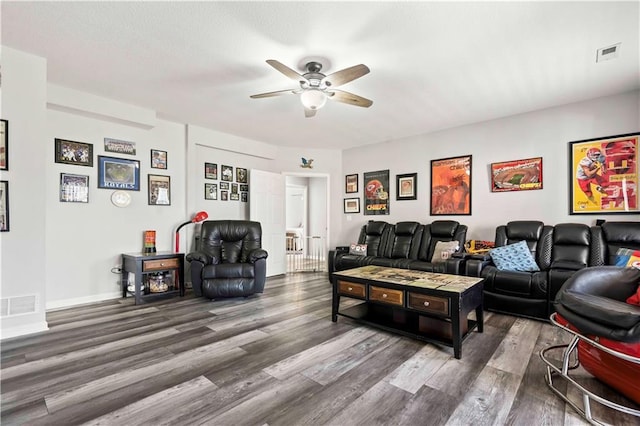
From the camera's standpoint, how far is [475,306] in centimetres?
275

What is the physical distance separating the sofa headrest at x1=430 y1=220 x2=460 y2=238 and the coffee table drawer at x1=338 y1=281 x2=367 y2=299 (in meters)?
2.25

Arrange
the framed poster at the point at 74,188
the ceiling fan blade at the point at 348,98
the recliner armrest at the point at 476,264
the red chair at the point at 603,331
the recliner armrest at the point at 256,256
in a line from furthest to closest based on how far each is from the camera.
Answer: the recliner armrest at the point at 256,256 < the framed poster at the point at 74,188 < the recliner armrest at the point at 476,264 < the ceiling fan blade at the point at 348,98 < the red chair at the point at 603,331

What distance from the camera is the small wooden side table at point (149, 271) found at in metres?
3.86

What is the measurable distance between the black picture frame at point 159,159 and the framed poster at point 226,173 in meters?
0.95

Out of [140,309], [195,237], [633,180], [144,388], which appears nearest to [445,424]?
[144,388]

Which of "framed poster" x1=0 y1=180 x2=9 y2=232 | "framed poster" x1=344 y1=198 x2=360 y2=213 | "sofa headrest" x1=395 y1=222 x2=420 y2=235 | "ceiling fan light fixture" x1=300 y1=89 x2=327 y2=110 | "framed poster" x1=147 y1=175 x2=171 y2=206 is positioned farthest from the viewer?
"framed poster" x1=344 y1=198 x2=360 y2=213

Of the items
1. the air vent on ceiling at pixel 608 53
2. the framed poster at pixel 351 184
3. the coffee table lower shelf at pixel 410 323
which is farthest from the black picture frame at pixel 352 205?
the air vent on ceiling at pixel 608 53

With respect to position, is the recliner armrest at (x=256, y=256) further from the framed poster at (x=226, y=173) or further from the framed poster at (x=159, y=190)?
the framed poster at (x=226, y=173)

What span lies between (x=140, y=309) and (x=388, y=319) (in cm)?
300

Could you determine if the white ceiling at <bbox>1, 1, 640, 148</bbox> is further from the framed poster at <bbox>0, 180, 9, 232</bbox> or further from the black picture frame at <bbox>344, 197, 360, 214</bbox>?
the black picture frame at <bbox>344, 197, 360, 214</bbox>

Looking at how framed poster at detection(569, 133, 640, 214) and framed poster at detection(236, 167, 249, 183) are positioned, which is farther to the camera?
framed poster at detection(236, 167, 249, 183)

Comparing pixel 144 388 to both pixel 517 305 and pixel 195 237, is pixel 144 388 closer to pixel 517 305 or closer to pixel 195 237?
pixel 195 237

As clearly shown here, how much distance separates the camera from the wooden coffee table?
2.48 metres

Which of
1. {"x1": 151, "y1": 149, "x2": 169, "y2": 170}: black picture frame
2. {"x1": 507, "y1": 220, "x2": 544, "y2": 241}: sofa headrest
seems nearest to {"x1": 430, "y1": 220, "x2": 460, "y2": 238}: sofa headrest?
{"x1": 507, "y1": 220, "x2": 544, "y2": 241}: sofa headrest
